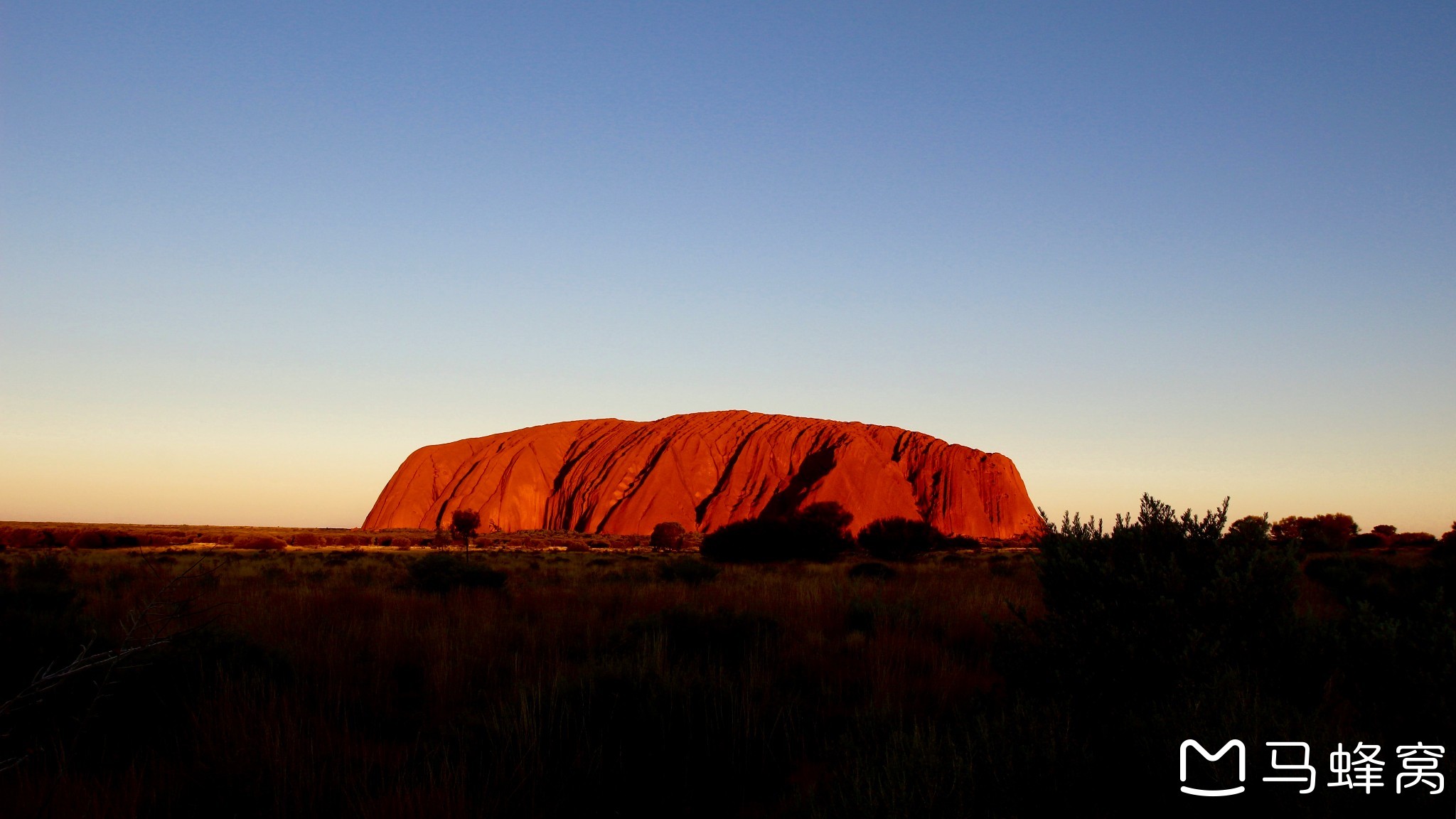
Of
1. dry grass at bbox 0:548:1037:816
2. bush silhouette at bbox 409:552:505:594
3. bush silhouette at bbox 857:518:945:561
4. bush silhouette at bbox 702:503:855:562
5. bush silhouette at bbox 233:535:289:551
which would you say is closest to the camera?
dry grass at bbox 0:548:1037:816

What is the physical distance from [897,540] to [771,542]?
8925 millimetres

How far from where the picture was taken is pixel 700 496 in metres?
78.1

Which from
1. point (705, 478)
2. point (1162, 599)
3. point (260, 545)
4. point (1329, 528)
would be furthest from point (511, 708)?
point (705, 478)

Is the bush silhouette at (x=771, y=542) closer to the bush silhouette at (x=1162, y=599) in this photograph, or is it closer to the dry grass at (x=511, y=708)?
the dry grass at (x=511, y=708)

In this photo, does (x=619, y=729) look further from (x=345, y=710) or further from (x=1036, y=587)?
(x=1036, y=587)

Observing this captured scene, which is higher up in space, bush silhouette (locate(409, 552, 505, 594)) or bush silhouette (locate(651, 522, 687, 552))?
bush silhouette (locate(409, 552, 505, 594))

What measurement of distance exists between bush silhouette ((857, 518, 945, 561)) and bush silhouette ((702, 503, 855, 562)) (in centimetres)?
379

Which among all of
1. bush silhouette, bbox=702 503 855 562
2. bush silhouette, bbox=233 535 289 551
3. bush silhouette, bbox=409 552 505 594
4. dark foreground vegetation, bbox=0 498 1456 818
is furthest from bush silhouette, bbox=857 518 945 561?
dark foreground vegetation, bbox=0 498 1456 818

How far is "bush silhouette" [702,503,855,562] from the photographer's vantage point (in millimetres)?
31953

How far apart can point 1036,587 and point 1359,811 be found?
9221mm

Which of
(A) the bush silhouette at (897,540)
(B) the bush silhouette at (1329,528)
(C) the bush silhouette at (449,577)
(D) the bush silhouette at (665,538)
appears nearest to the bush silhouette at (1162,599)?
(C) the bush silhouette at (449,577)

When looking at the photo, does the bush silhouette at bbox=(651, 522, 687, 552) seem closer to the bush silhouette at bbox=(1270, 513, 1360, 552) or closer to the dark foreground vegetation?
the bush silhouette at bbox=(1270, 513, 1360, 552)

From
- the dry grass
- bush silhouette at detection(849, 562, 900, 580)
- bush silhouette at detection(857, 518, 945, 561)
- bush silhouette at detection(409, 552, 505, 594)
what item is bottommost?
bush silhouette at detection(857, 518, 945, 561)

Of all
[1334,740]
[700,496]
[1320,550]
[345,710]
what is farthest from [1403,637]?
[700,496]
